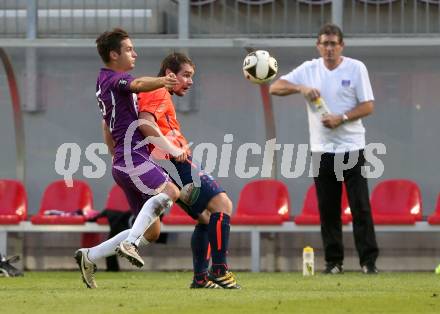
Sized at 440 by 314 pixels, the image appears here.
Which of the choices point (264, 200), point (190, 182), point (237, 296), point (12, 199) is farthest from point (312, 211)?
point (237, 296)

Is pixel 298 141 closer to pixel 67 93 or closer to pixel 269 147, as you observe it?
pixel 269 147

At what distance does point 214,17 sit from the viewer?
1538 cm

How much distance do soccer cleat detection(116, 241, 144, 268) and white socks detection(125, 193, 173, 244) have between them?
12cm

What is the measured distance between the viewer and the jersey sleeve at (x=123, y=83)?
9.24 metres

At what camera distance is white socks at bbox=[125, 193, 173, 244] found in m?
9.35

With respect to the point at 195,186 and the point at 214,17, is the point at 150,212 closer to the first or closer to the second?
the point at 195,186

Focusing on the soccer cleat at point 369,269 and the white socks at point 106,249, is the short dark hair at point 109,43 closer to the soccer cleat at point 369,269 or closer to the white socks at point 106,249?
the white socks at point 106,249

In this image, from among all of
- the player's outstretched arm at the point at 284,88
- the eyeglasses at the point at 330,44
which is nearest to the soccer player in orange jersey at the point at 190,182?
the player's outstretched arm at the point at 284,88

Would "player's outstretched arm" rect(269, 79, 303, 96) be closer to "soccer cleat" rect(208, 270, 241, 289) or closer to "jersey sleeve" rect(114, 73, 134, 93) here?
"soccer cleat" rect(208, 270, 241, 289)

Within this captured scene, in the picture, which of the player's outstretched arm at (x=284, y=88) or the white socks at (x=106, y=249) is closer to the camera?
the white socks at (x=106, y=249)

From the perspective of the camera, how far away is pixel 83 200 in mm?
14945

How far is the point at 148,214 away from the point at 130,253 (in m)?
0.39

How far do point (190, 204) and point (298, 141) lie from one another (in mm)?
5672

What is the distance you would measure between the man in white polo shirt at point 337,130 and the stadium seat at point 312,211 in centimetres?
149
